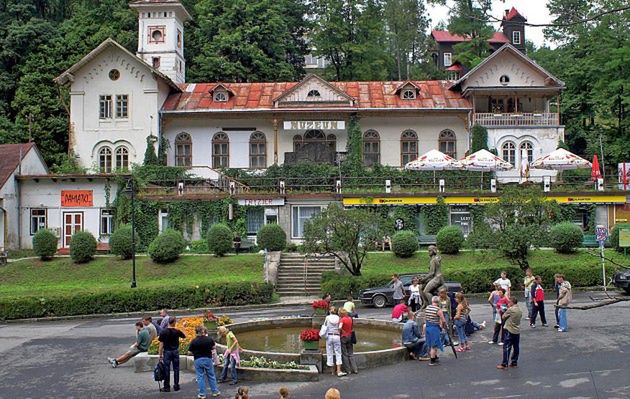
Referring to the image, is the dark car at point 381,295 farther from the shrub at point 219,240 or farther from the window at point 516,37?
the window at point 516,37

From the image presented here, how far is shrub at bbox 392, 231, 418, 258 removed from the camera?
120 ft

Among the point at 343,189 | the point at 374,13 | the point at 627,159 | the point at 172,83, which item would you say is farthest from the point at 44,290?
the point at 374,13

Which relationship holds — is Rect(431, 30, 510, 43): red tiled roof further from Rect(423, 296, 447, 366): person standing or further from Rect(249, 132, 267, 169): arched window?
Rect(423, 296, 447, 366): person standing

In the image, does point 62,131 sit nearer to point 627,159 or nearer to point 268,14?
point 268,14

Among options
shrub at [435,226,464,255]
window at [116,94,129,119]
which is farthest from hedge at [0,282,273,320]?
window at [116,94,129,119]

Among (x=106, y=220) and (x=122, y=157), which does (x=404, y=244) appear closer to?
(x=106, y=220)

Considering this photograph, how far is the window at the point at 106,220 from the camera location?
4369cm

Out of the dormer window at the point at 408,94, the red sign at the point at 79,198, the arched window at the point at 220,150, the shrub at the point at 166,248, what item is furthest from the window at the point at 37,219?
the dormer window at the point at 408,94

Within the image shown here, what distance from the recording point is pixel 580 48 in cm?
5994

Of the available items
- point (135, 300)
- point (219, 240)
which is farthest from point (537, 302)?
point (219, 240)

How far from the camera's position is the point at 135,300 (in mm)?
29453

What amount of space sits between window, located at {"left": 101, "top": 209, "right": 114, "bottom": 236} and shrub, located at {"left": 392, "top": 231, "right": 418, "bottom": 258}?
17.5 m

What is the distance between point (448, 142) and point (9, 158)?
28632mm

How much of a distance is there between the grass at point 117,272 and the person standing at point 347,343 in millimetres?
16722
